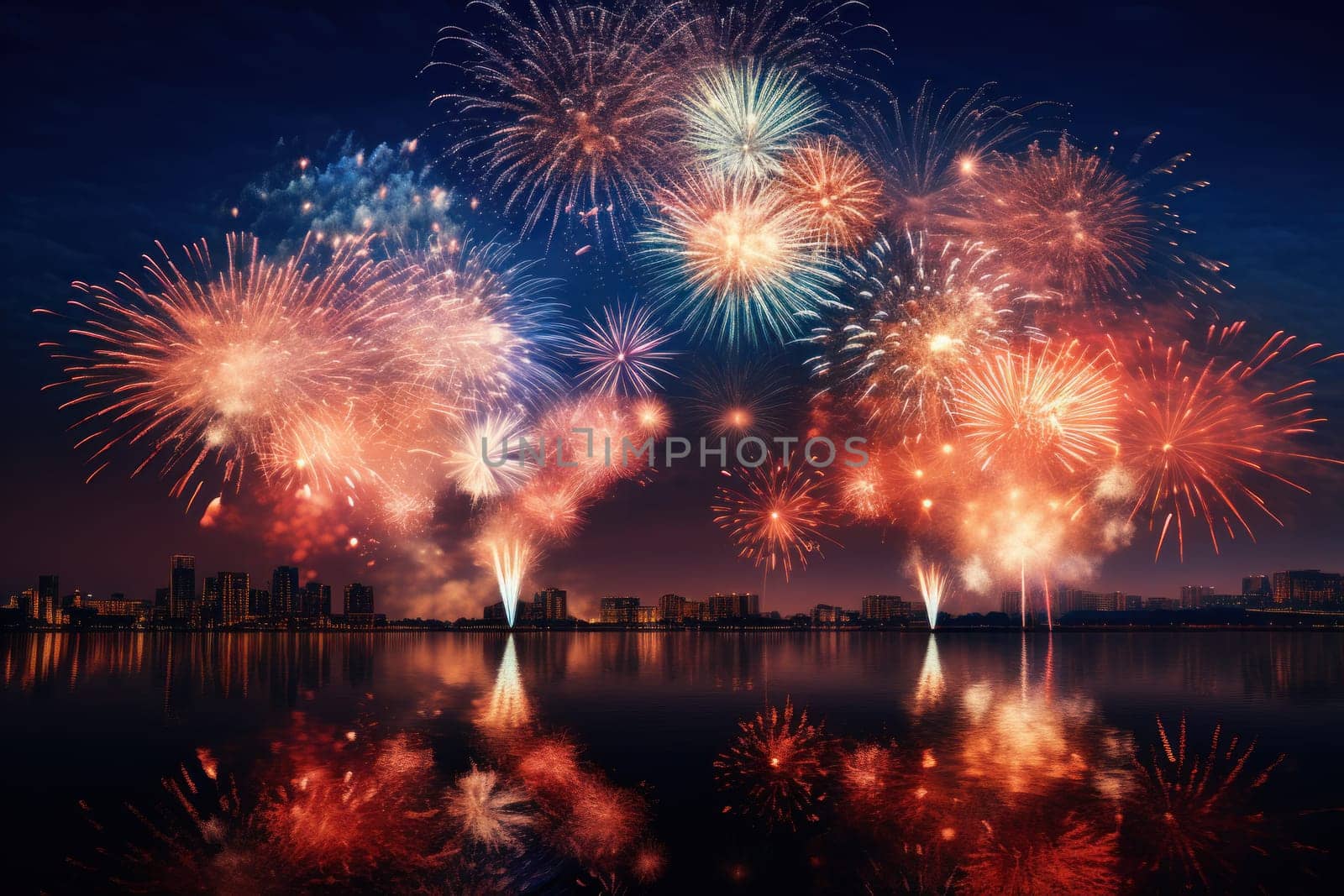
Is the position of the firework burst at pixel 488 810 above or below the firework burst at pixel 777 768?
above

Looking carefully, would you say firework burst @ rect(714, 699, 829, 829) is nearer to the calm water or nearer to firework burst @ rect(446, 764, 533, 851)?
the calm water

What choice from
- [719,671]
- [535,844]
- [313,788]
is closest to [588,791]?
[535,844]

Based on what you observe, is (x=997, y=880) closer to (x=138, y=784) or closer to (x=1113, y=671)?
(x=138, y=784)

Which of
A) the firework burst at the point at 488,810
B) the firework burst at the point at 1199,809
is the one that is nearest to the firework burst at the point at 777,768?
the firework burst at the point at 488,810

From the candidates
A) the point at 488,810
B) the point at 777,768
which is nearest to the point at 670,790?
the point at 777,768

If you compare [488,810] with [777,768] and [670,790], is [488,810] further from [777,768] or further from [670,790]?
[777,768]

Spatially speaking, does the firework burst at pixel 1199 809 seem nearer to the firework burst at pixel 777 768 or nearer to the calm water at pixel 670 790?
the calm water at pixel 670 790
